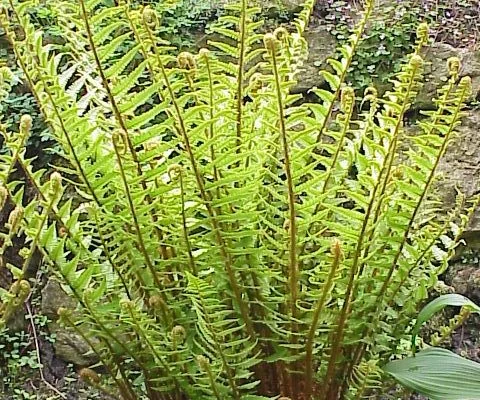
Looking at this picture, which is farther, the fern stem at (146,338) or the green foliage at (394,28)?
the green foliage at (394,28)

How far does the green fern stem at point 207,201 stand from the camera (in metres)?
0.61

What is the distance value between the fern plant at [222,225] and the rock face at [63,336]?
0.43m

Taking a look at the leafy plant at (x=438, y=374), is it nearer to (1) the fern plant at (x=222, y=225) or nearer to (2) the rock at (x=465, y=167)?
(1) the fern plant at (x=222, y=225)

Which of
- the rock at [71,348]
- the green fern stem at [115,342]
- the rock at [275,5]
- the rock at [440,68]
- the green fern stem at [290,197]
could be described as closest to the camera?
the green fern stem at [290,197]

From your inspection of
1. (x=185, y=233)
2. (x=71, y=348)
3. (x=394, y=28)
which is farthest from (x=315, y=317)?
(x=394, y=28)

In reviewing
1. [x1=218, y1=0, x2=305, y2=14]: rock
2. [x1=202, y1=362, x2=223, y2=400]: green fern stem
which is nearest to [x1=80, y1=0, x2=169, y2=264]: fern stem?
[x1=202, y1=362, x2=223, y2=400]: green fern stem

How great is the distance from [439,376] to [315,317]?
0.51 ft

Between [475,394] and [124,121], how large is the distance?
426mm

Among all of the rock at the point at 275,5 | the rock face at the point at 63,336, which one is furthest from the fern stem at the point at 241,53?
the rock at the point at 275,5

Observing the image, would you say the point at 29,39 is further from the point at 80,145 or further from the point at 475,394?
the point at 475,394

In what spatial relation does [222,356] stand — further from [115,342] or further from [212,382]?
[115,342]

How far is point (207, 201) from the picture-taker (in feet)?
2.11

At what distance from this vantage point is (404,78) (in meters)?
0.64

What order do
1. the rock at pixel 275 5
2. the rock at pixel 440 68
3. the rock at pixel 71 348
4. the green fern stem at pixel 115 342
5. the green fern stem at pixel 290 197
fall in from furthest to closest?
the rock at pixel 275 5 < the rock at pixel 440 68 < the rock at pixel 71 348 < the green fern stem at pixel 115 342 < the green fern stem at pixel 290 197
